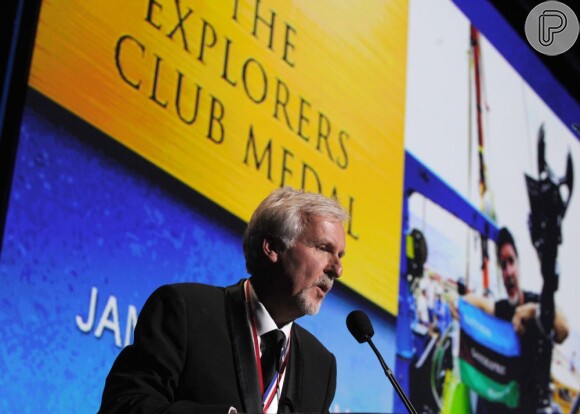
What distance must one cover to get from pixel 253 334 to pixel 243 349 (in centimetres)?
6

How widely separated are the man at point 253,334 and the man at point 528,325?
2.15 meters

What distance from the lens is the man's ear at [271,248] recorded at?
87.5 inches

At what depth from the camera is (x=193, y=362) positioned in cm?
201

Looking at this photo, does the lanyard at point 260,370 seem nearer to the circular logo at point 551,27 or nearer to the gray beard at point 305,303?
the gray beard at point 305,303

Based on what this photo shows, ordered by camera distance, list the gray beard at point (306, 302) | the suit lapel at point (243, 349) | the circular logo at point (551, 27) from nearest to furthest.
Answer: the suit lapel at point (243, 349) < the gray beard at point (306, 302) < the circular logo at point (551, 27)

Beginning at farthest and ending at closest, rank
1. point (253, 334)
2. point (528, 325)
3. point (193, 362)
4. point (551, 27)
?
1. point (551, 27)
2. point (528, 325)
3. point (253, 334)
4. point (193, 362)

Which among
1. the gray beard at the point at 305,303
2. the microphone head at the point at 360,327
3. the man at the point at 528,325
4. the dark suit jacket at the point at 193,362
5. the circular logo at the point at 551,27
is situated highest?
the circular logo at the point at 551,27

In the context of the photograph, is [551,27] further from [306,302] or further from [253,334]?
[253,334]

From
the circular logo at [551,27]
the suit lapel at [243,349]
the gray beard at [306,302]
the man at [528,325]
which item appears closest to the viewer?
the suit lapel at [243,349]

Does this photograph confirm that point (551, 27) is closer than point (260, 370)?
No

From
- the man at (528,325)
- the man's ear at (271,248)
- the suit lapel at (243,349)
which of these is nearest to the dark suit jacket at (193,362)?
the suit lapel at (243,349)

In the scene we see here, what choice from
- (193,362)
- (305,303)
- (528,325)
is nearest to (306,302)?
(305,303)

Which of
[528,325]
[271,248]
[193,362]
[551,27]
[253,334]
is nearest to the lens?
[193,362]

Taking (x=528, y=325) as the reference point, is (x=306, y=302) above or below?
below
